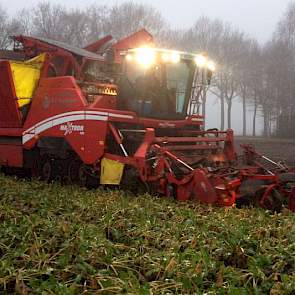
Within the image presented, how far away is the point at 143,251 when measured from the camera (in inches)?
159

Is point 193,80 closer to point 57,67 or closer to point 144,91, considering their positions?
point 144,91

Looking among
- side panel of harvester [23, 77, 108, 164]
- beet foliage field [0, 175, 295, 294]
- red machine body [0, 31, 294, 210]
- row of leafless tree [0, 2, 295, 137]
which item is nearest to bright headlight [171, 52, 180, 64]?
red machine body [0, 31, 294, 210]

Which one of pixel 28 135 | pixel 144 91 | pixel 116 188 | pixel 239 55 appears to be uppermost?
pixel 239 55

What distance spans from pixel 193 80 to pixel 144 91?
1163 millimetres

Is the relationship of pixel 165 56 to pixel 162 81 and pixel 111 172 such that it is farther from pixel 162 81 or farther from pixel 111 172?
pixel 111 172

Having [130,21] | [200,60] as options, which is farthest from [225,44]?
[200,60]

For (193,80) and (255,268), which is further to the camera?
(193,80)

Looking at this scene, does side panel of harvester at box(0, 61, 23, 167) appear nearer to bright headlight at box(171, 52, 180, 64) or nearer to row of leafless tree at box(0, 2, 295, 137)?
bright headlight at box(171, 52, 180, 64)

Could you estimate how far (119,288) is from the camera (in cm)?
304

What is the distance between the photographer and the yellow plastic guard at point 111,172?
850 cm

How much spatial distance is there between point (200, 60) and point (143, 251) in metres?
6.40

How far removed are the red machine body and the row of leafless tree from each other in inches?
1000

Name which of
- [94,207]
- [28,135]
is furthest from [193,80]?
[94,207]

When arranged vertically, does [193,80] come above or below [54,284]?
above
